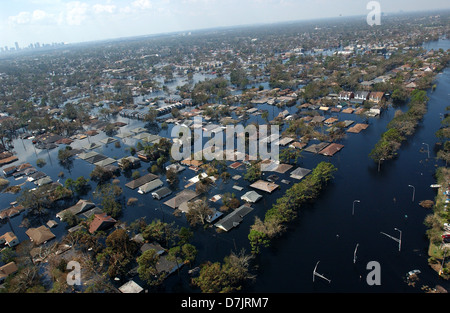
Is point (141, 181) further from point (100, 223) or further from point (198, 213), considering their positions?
point (198, 213)

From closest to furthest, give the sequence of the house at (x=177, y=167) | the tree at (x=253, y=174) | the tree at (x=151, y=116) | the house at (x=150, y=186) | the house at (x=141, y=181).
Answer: the tree at (x=253, y=174) < the house at (x=150, y=186) < the house at (x=141, y=181) < the house at (x=177, y=167) < the tree at (x=151, y=116)

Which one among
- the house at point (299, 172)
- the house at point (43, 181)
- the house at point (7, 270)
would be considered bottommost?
the house at point (7, 270)

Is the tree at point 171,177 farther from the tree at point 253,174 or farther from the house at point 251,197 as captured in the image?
the house at point 251,197

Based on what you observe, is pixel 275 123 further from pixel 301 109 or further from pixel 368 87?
pixel 368 87

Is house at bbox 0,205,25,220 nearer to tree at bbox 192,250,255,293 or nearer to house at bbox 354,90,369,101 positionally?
tree at bbox 192,250,255,293

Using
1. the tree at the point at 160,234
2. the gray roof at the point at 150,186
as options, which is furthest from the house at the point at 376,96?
the tree at the point at 160,234

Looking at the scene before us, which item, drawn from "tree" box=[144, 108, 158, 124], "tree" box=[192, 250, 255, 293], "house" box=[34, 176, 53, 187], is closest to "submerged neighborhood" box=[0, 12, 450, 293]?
"tree" box=[192, 250, 255, 293]

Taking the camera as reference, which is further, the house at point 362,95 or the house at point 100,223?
the house at point 362,95
